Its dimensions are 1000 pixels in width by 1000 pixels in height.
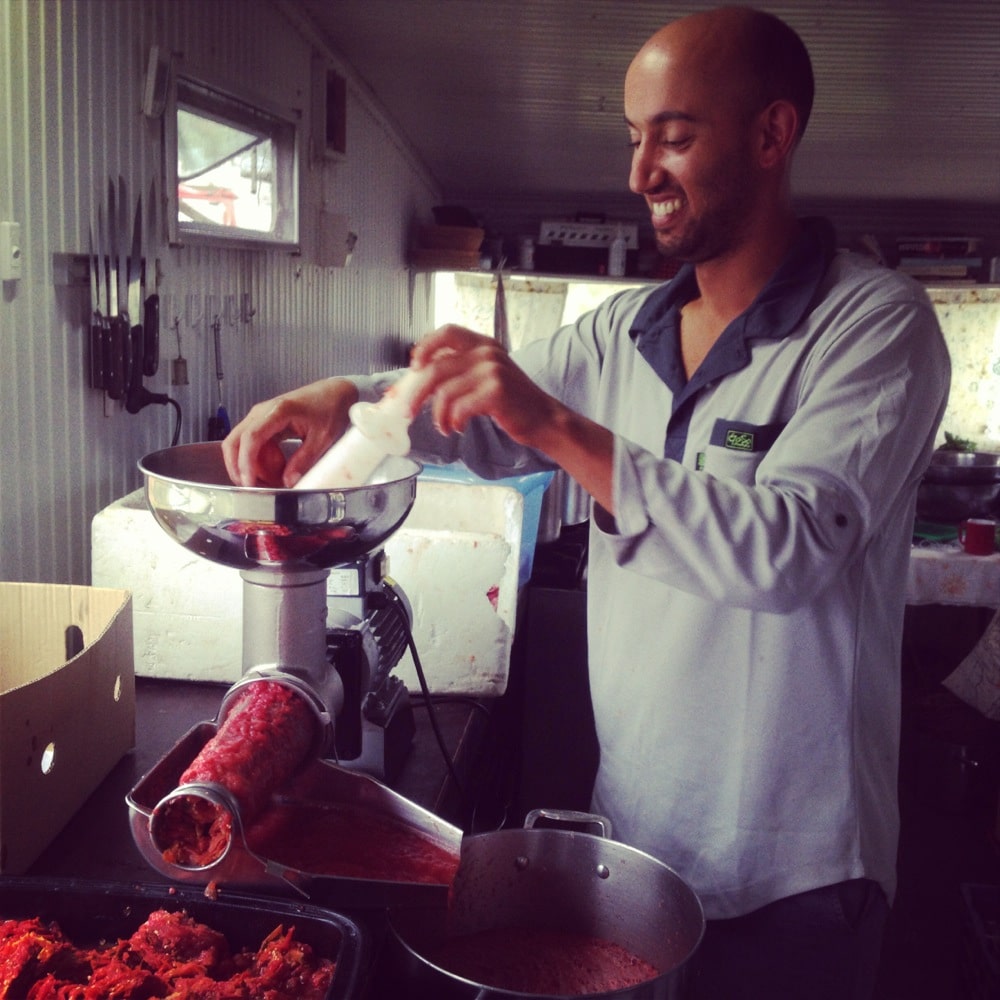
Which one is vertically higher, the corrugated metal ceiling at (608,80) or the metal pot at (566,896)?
the corrugated metal ceiling at (608,80)

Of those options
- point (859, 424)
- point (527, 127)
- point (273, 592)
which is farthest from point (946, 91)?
point (273, 592)

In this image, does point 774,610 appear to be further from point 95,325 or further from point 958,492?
point 958,492

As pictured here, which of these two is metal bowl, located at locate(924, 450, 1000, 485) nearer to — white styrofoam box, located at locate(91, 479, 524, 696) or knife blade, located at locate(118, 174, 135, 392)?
white styrofoam box, located at locate(91, 479, 524, 696)

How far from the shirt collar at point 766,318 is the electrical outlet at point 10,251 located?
100cm

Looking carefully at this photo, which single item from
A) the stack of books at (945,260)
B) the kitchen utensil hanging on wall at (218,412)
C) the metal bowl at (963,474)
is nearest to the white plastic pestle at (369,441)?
the kitchen utensil hanging on wall at (218,412)

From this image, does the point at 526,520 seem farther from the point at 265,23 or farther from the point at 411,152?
the point at 411,152

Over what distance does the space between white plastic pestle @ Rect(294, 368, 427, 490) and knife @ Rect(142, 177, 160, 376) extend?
38.1 inches

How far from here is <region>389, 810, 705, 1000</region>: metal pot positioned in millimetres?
1124

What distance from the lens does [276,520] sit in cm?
110

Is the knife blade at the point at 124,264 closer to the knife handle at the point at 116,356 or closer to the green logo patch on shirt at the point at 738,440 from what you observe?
the knife handle at the point at 116,356

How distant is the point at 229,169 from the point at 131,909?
207cm

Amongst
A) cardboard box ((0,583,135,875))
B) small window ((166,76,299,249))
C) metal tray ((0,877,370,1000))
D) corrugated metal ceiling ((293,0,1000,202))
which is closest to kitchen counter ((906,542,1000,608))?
corrugated metal ceiling ((293,0,1000,202))

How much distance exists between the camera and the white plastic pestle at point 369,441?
1.08m

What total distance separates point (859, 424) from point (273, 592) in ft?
2.32
